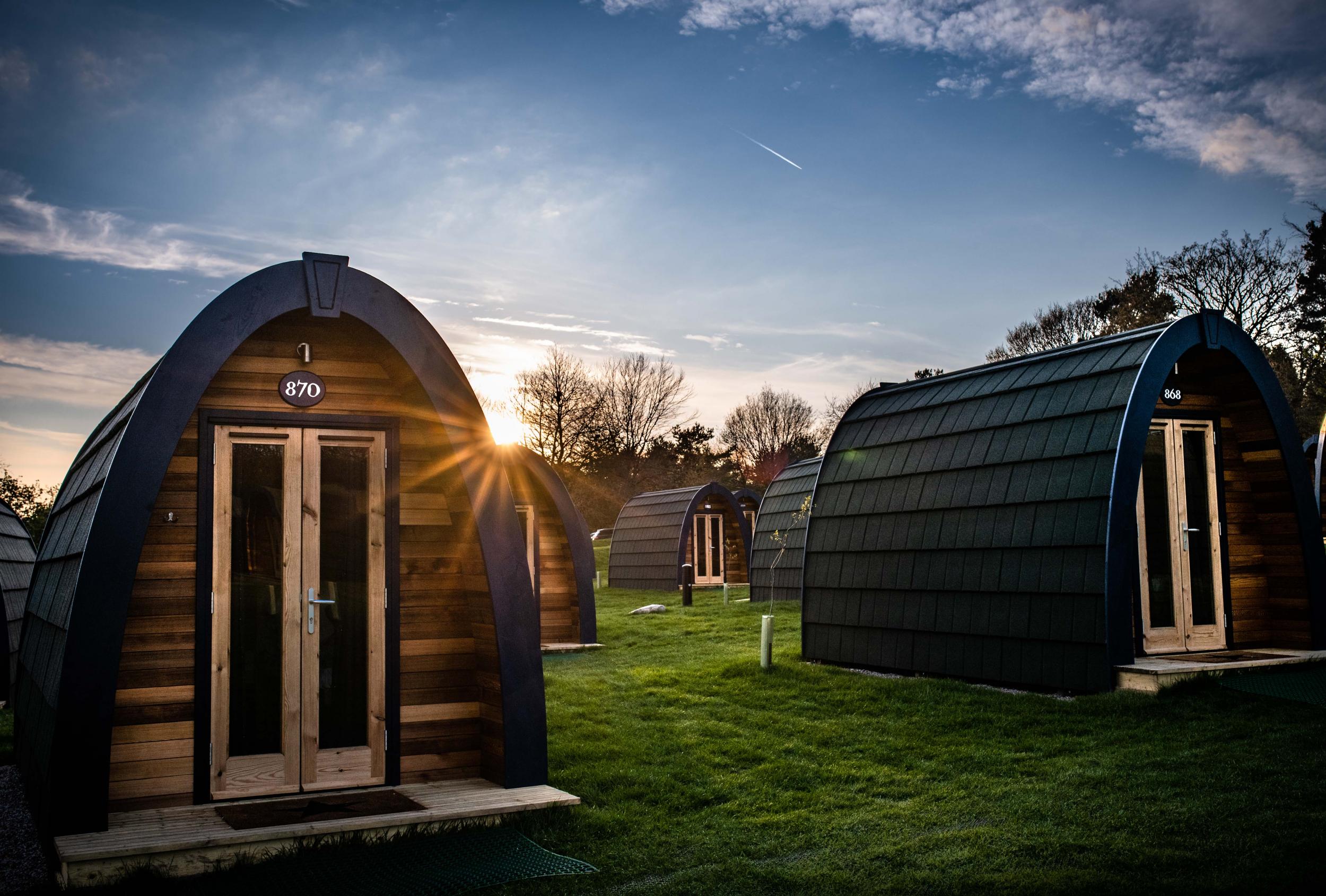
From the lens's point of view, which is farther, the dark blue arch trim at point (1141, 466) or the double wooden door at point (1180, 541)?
the double wooden door at point (1180, 541)

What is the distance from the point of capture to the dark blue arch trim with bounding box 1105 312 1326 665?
27.2ft

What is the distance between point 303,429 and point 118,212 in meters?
7.42

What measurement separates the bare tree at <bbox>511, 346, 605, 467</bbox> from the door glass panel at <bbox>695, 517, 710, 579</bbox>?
17354 millimetres

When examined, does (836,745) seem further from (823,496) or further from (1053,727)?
(823,496)

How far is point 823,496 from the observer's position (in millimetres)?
12156

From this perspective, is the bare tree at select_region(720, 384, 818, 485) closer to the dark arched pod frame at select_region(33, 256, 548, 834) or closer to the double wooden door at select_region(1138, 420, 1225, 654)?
the double wooden door at select_region(1138, 420, 1225, 654)

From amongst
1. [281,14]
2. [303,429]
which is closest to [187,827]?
[303,429]

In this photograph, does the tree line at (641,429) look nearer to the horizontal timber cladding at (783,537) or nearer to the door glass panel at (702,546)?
the door glass panel at (702,546)

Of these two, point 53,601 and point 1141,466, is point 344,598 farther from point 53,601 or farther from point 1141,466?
point 1141,466

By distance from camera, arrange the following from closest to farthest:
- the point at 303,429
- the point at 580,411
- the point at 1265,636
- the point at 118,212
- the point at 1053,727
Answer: the point at 303,429 < the point at 1053,727 < the point at 1265,636 < the point at 118,212 < the point at 580,411

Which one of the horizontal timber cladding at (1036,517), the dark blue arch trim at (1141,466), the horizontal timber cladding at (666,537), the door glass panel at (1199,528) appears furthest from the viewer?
the horizontal timber cladding at (666,537)

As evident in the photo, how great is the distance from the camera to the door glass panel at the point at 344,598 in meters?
6.01

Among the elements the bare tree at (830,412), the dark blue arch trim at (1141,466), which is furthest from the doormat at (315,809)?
the bare tree at (830,412)

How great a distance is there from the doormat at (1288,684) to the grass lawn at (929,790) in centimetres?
24
